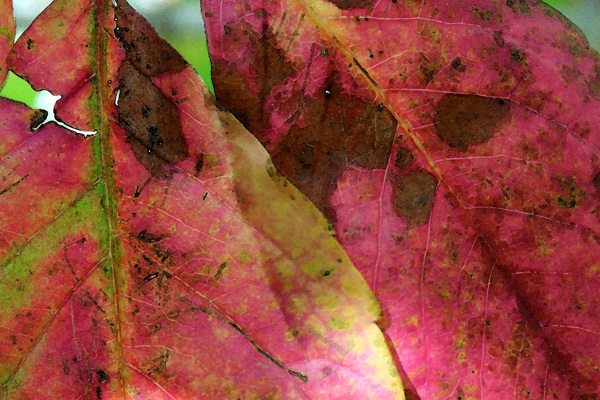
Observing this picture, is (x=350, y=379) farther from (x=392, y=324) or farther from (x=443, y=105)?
(x=443, y=105)

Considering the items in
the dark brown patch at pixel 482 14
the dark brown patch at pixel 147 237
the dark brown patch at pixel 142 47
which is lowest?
the dark brown patch at pixel 147 237

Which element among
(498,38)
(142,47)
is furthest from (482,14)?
(142,47)

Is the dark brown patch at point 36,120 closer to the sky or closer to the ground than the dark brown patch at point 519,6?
closer to the sky

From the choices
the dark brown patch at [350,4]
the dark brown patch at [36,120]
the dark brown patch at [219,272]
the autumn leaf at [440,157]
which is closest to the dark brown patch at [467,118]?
the autumn leaf at [440,157]

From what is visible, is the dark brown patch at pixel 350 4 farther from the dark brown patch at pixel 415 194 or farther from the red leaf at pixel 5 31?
the red leaf at pixel 5 31

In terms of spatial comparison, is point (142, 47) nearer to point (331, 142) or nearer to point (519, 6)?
point (331, 142)

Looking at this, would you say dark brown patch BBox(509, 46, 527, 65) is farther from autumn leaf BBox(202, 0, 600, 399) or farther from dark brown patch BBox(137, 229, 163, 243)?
Result: dark brown patch BBox(137, 229, 163, 243)
